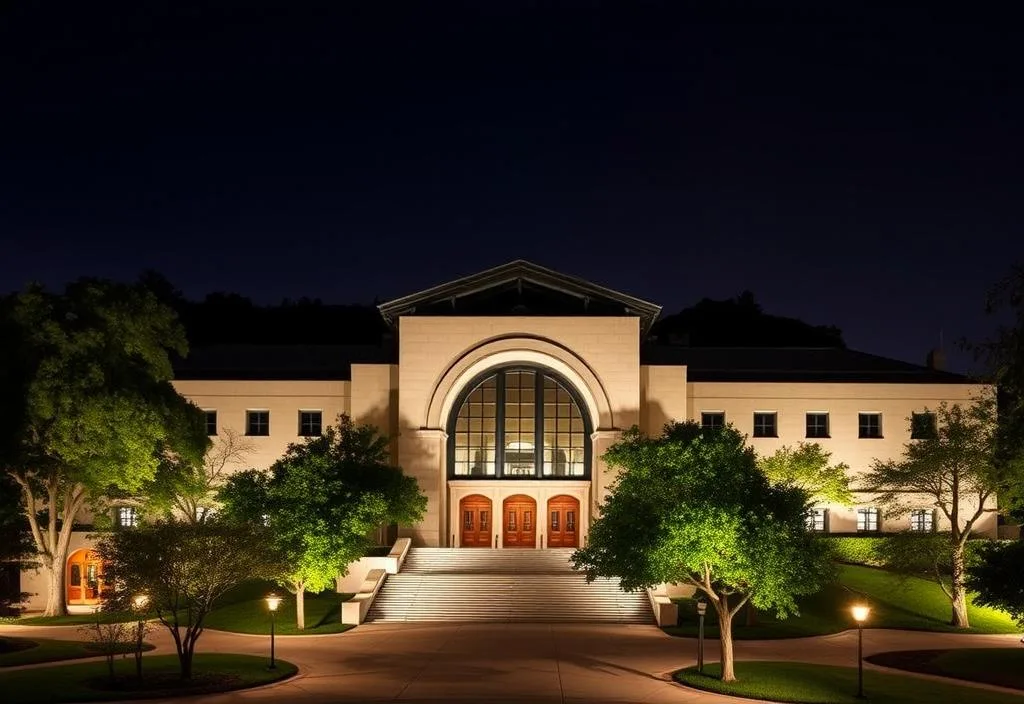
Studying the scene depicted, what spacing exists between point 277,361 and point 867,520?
1150 inches

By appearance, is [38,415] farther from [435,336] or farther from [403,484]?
[435,336]

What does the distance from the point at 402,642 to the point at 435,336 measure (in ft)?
63.4

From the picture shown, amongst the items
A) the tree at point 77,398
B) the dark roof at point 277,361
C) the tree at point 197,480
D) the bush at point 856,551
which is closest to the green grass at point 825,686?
the tree at point 197,480

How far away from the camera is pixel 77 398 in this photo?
1570 inches

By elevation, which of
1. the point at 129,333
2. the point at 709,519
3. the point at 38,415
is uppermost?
the point at 129,333

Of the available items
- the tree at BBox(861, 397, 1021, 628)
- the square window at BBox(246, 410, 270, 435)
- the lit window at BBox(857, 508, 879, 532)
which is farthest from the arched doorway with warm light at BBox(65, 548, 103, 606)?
the lit window at BBox(857, 508, 879, 532)

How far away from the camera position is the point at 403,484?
4416cm

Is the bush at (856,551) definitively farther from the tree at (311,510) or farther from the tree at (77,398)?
the tree at (77,398)

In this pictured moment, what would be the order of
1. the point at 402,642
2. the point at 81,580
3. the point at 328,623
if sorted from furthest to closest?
the point at 81,580
the point at 328,623
the point at 402,642

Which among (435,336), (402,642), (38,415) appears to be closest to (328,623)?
(402,642)

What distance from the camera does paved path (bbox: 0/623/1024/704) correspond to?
24109 mm

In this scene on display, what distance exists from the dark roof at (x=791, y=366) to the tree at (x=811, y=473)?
5403 mm

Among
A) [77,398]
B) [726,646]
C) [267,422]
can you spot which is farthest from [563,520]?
[726,646]

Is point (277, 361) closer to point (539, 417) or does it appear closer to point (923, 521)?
point (539, 417)
